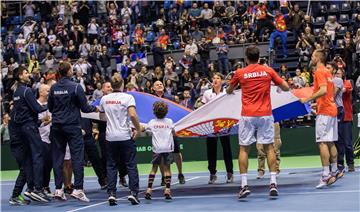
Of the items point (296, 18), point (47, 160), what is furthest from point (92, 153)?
point (296, 18)

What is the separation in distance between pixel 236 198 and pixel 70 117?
2728 millimetres

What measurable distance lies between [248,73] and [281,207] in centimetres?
195

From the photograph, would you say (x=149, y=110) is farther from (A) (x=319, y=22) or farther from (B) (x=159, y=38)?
(B) (x=159, y=38)

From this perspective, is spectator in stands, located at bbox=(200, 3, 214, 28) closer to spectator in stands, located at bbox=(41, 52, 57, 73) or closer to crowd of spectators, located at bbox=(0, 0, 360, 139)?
crowd of spectators, located at bbox=(0, 0, 360, 139)

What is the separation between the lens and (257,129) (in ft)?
31.1

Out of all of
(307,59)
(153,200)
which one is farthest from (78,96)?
(307,59)

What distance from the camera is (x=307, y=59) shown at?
73.1 feet

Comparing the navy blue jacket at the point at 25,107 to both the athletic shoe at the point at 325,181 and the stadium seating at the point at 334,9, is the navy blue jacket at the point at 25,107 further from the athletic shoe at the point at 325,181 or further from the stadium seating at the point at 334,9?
the stadium seating at the point at 334,9

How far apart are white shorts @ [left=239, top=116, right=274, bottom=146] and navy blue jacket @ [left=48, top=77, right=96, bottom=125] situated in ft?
7.61

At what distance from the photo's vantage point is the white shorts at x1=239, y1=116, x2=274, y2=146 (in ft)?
30.9

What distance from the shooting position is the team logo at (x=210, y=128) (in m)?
10.8

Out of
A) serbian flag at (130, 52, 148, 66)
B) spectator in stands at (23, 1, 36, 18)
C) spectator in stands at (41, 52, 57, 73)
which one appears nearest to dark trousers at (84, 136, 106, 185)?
serbian flag at (130, 52, 148, 66)

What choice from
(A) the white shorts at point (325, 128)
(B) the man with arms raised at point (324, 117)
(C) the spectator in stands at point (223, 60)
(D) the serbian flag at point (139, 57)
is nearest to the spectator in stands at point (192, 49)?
(C) the spectator in stands at point (223, 60)

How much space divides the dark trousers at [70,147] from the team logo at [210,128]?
5.19 feet
